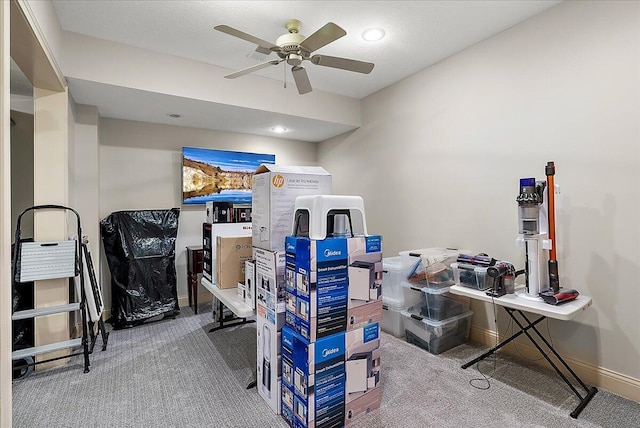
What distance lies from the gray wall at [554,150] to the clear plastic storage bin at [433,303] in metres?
0.27

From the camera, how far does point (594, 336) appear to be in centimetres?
241

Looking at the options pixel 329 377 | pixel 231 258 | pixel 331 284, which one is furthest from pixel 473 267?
pixel 231 258

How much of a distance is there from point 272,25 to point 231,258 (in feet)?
6.52

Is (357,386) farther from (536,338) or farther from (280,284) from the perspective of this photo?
(536,338)

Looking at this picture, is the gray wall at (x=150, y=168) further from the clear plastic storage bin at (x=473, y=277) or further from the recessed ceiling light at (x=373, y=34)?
the clear plastic storage bin at (x=473, y=277)

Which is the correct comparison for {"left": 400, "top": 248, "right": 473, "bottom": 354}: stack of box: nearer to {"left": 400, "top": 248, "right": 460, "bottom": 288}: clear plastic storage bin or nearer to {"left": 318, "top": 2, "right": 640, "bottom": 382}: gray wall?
{"left": 400, "top": 248, "right": 460, "bottom": 288}: clear plastic storage bin

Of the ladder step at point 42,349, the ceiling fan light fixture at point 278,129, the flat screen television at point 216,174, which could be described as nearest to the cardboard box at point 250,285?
the ladder step at point 42,349

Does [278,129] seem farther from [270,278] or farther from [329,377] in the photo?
[329,377]

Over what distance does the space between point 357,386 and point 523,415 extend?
3.58 feet

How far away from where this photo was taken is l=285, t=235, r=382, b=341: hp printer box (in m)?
1.82

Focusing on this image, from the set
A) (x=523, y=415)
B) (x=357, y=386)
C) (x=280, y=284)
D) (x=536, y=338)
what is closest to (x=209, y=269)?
(x=280, y=284)

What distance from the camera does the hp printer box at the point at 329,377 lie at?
1.82 meters

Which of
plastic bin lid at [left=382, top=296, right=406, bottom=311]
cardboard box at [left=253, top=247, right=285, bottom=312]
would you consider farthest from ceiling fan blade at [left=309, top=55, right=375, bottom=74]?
plastic bin lid at [left=382, top=296, right=406, bottom=311]

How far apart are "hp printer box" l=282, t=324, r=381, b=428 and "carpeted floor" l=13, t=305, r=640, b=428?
6.2 inches
